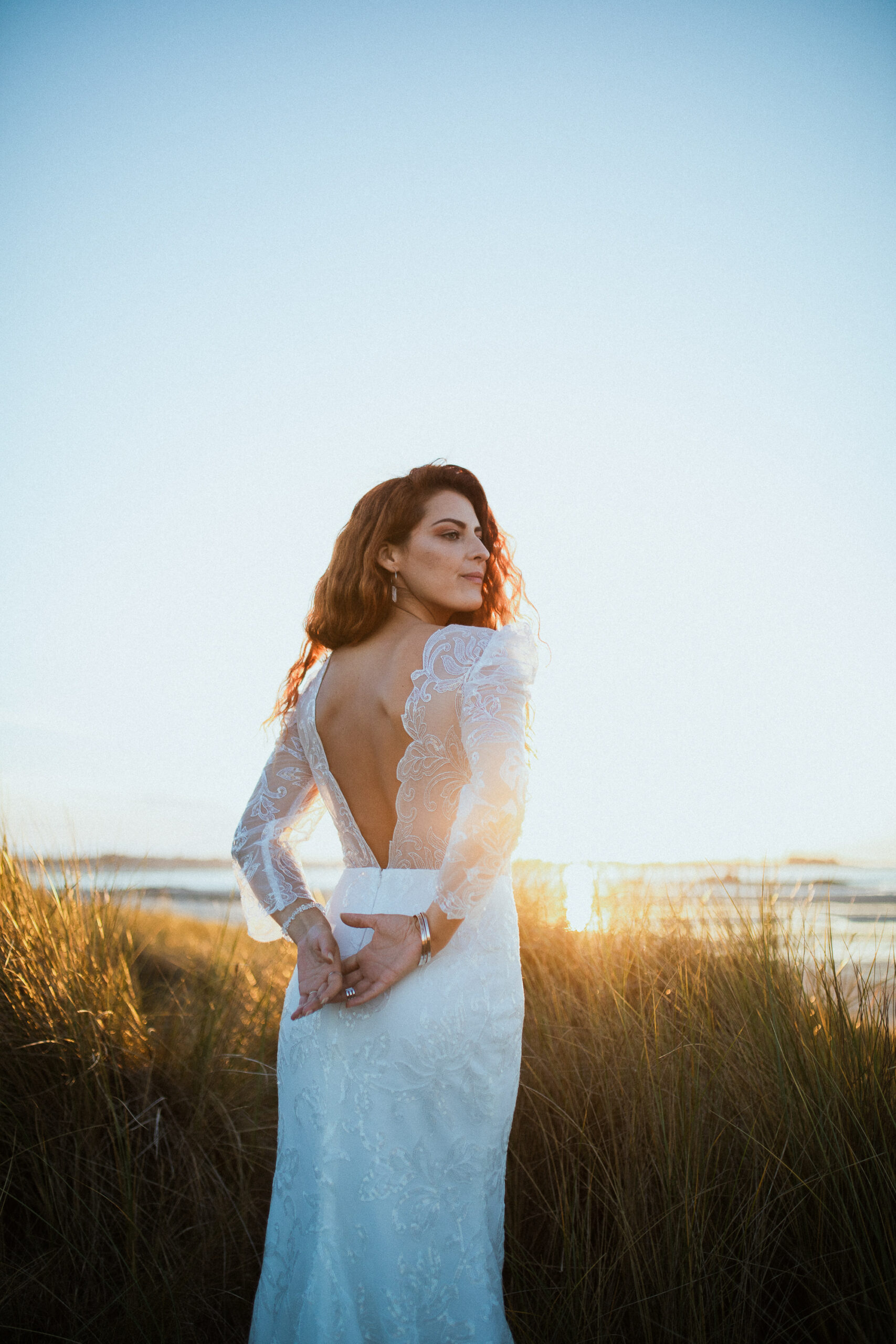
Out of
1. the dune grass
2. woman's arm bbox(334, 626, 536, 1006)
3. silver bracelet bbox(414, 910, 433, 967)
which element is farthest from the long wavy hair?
the dune grass

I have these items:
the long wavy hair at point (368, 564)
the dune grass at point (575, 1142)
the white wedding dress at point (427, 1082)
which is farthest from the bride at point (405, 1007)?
the dune grass at point (575, 1142)

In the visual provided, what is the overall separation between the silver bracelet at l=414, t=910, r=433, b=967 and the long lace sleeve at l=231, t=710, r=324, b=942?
0.51 m

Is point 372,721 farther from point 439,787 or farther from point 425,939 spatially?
point 425,939

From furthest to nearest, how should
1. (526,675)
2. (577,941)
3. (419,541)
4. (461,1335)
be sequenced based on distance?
(577,941), (419,541), (526,675), (461,1335)

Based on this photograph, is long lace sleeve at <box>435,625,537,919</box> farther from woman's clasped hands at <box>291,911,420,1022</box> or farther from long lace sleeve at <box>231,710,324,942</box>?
long lace sleeve at <box>231,710,324,942</box>

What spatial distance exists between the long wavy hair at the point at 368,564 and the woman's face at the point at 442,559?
32 mm

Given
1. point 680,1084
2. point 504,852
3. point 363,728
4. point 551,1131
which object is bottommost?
point 551,1131

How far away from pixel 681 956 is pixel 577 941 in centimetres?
48

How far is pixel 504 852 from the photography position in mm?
1646

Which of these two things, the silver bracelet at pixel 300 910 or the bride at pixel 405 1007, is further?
the silver bracelet at pixel 300 910

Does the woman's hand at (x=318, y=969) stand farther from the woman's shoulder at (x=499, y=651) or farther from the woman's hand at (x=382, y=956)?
the woman's shoulder at (x=499, y=651)

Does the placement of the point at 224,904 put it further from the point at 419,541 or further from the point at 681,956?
the point at 419,541

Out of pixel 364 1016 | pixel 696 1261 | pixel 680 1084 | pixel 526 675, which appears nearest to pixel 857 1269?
pixel 696 1261

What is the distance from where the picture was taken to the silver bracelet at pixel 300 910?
6.42 ft
